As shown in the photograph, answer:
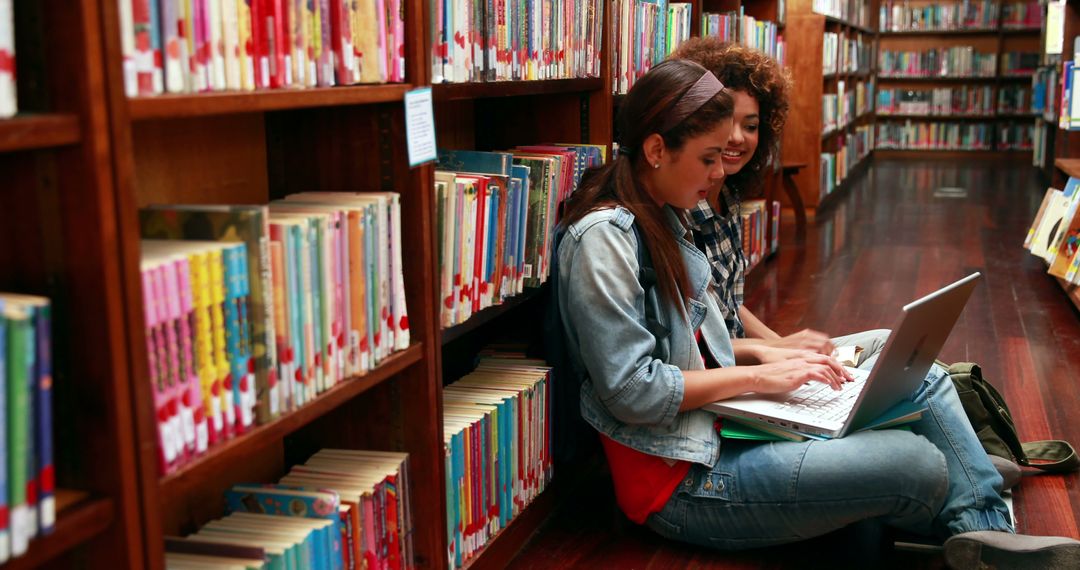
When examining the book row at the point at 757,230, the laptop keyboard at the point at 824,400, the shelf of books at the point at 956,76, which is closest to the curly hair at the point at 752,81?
the laptop keyboard at the point at 824,400

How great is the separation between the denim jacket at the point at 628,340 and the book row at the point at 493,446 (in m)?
0.12

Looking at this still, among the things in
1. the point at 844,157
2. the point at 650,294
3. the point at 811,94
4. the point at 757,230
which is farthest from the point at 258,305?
the point at 844,157

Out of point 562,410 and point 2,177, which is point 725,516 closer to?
point 562,410

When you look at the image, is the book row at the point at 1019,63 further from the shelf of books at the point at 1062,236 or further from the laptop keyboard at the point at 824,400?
the laptop keyboard at the point at 824,400

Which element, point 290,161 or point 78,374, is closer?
point 78,374

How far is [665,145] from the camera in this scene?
202cm

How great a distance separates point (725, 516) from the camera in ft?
6.59

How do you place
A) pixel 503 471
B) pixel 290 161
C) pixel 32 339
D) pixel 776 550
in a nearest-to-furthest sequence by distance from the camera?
pixel 32 339 → pixel 290 161 → pixel 503 471 → pixel 776 550

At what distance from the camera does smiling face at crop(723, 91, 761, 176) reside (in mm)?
2609

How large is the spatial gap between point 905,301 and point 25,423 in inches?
161

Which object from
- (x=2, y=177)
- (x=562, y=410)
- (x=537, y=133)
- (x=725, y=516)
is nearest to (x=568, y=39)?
(x=537, y=133)

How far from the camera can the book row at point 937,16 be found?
11.7 m

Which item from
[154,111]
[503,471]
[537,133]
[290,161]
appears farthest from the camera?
[537,133]

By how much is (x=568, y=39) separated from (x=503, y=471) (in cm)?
91
